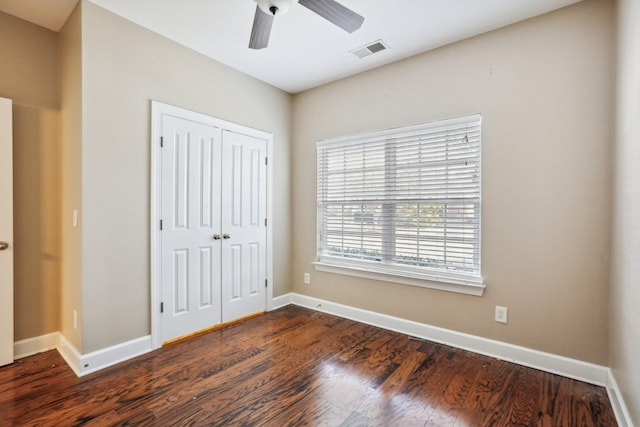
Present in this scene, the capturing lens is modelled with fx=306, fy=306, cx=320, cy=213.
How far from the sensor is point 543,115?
2.35m

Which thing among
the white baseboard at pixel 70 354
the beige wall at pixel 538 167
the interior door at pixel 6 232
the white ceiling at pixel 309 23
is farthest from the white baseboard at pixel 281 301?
the white ceiling at pixel 309 23

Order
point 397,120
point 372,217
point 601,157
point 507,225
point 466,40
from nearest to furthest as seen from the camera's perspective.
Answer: point 601,157 < point 507,225 < point 466,40 < point 397,120 < point 372,217

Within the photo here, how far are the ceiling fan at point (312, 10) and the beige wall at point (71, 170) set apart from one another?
1.40 meters

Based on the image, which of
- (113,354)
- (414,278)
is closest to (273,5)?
(414,278)

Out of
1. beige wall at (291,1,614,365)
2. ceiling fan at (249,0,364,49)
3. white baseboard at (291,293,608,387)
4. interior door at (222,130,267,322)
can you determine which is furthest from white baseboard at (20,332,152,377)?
ceiling fan at (249,0,364,49)

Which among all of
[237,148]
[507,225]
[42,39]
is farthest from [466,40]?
[42,39]

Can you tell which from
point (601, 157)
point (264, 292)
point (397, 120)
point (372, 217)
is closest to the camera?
point (601, 157)

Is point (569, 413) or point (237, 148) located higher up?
point (237, 148)

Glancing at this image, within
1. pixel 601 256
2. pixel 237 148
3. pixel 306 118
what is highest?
pixel 306 118

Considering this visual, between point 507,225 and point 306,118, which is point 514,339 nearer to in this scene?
point 507,225

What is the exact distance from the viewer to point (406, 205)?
10.0 ft

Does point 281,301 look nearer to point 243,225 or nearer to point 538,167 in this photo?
point 243,225

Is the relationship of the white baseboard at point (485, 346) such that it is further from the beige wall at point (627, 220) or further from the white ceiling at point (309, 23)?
the white ceiling at point (309, 23)

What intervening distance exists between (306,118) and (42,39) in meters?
2.55
